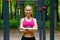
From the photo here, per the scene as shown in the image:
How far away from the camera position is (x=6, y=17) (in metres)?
7.95

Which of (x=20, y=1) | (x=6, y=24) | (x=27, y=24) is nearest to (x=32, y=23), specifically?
(x=27, y=24)

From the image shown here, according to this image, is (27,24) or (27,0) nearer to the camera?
(27,24)

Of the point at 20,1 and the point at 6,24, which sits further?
the point at 20,1

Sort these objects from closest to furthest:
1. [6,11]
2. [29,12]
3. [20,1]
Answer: [29,12], [6,11], [20,1]

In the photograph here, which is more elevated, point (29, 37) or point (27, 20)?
point (27, 20)

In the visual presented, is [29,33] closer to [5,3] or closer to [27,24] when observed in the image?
[27,24]

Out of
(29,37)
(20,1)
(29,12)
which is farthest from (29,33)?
(20,1)

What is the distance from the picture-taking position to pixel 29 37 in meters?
5.84

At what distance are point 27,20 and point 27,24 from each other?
89mm

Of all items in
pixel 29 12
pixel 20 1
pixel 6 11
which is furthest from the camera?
pixel 20 1

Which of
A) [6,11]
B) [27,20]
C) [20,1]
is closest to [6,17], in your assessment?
[6,11]

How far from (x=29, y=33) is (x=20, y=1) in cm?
648

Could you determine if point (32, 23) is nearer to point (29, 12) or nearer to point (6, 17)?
point (29, 12)

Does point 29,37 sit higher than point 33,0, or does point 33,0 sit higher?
point 33,0
